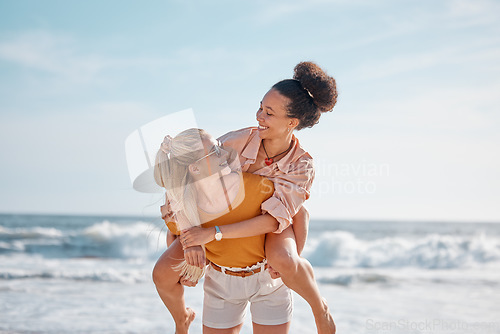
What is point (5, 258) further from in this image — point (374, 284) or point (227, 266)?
point (227, 266)

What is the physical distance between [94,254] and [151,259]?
8.23 ft

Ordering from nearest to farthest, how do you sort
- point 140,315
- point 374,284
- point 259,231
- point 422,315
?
point 259,231, point 140,315, point 422,315, point 374,284

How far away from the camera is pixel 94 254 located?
15375 mm

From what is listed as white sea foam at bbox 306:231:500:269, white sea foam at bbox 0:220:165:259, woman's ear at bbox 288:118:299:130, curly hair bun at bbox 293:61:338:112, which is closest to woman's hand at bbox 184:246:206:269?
woman's ear at bbox 288:118:299:130

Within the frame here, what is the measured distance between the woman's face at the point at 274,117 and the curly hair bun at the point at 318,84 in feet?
0.45

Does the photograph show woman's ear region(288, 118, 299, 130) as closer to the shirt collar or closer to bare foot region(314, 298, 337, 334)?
the shirt collar

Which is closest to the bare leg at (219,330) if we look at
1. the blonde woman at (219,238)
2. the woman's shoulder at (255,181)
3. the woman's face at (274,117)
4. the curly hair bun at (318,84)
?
the blonde woman at (219,238)

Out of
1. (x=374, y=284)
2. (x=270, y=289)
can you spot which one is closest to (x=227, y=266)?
(x=270, y=289)

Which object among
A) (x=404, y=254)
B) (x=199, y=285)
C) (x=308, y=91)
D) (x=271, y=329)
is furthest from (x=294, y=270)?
(x=404, y=254)

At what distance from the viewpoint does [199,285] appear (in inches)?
370

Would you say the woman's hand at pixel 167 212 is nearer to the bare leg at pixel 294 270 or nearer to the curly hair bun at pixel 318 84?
the bare leg at pixel 294 270

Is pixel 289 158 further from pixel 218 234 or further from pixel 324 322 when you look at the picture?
pixel 324 322

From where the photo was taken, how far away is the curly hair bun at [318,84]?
8.27 feet

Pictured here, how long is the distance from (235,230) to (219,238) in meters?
0.09
